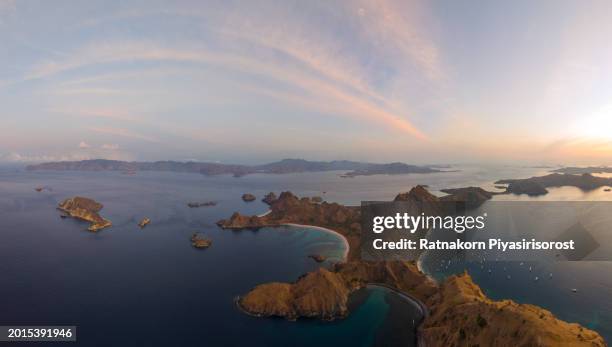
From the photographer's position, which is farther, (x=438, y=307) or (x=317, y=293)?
(x=317, y=293)

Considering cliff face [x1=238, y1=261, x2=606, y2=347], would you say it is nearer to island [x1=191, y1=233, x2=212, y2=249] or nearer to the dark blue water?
the dark blue water

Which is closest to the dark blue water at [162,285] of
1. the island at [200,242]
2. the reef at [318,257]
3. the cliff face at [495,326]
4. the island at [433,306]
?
the reef at [318,257]

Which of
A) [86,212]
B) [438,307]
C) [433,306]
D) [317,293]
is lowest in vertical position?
[433,306]

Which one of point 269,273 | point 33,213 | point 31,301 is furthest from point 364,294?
point 33,213

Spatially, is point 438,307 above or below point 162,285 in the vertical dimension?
above

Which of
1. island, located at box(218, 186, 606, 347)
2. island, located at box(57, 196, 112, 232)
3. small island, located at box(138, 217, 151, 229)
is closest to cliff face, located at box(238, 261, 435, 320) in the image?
island, located at box(218, 186, 606, 347)

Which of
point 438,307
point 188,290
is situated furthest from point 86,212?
point 438,307

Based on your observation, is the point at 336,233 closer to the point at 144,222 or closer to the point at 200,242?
the point at 200,242
